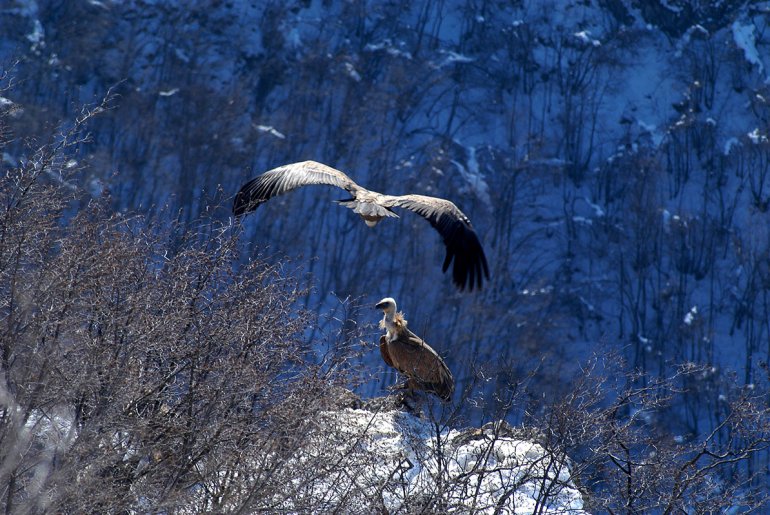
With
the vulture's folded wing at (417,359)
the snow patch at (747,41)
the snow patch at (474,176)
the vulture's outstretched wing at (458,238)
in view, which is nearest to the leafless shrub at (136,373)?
the vulture's folded wing at (417,359)

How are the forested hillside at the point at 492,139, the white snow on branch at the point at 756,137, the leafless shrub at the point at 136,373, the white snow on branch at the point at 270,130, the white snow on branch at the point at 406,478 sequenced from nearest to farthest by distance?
the leafless shrub at the point at 136,373
the white snow on branch at the point at 406,478
the forested hillside at the point at 492,139
the white snow on branch at the point at 270,130
the white snow on branch at the point at 756,137

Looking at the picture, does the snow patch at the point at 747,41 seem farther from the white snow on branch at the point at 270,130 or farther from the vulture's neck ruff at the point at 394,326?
the vulture's neck ruff at the point at 394,326

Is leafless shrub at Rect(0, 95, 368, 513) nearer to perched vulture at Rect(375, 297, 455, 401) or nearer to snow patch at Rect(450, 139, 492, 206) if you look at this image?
perched vulture at Rect(375, 297, 455, 401)

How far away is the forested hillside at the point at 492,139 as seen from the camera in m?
55.6

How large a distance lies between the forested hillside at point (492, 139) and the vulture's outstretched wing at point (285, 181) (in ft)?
118

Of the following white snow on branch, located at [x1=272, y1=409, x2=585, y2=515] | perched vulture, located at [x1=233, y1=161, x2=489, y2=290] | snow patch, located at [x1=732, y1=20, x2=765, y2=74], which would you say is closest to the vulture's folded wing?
perched vulture, located at [x1=233, y1=161, x2=489, y2=290]

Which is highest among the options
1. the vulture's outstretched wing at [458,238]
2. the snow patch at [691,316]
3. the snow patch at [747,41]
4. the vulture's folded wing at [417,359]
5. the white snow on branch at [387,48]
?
the snow patch at [747,41]

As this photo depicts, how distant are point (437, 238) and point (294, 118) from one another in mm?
11791

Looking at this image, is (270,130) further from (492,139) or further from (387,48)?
(492,139)

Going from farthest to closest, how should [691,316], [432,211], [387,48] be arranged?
[387,48]
[691,316]
[432,211]

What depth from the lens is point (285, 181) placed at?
48.2 ft

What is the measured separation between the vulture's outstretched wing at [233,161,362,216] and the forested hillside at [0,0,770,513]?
118ft

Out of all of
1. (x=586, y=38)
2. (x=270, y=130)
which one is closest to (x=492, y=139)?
(x=586, y=38)

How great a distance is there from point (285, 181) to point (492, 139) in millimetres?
49120
